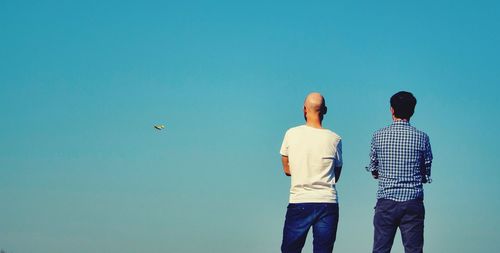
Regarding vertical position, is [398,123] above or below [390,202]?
above

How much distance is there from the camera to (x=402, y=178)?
1200cm

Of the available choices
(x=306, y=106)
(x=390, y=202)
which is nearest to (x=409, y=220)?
(x=390, y=202)

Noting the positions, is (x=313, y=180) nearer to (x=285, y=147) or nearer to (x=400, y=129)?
(x=285, y=147)

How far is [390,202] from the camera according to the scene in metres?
12.0

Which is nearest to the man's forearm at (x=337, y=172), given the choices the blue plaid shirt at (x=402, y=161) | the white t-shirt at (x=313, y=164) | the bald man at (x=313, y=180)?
the bald man at (x=313, y=180)

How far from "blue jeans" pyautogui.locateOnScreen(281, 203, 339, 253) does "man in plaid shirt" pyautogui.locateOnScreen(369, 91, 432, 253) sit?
76cm

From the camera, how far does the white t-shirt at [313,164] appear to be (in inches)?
470

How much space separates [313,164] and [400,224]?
1.70 meters

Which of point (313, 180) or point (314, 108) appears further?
point (314, 108)

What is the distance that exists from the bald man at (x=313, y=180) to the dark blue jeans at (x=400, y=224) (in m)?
0.71

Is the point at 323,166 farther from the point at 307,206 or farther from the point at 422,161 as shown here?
the point at 422,161

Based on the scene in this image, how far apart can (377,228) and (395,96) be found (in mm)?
2122

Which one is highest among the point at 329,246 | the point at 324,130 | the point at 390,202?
the point at 324,130

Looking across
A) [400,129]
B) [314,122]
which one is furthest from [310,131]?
[400,129]
